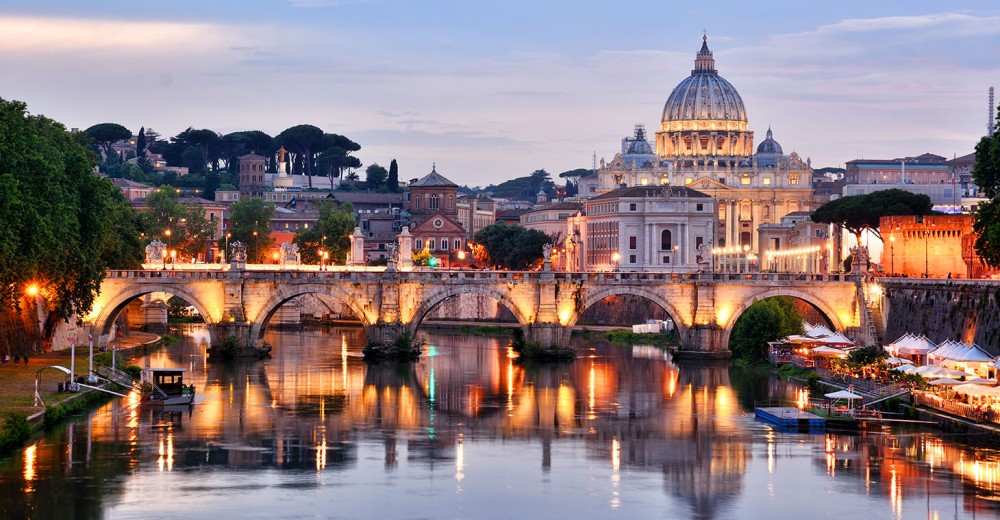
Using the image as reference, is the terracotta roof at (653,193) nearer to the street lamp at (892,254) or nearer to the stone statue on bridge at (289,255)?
the stone statue on bridge at (289,255)

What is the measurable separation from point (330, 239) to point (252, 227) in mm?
12418

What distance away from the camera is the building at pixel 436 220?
181 meters

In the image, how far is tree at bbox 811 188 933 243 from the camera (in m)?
107

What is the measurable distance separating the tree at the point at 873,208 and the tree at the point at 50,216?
4853 cm

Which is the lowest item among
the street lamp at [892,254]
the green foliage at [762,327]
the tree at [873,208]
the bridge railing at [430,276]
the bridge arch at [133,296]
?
the green foliage at [762,327]

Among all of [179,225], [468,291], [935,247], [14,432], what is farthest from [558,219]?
[14,432]

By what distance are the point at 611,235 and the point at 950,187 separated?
33318 mm

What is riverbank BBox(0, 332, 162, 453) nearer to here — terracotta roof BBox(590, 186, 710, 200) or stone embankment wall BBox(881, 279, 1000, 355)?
stone embankment wall BBox(881, 279, 1000, 355)

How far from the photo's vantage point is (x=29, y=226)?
68.9 meters

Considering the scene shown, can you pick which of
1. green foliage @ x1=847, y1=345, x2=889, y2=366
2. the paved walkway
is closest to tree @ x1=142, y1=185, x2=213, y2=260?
the paved walkway

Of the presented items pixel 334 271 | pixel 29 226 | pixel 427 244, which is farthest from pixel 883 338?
pixel 427 244

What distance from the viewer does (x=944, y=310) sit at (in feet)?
247

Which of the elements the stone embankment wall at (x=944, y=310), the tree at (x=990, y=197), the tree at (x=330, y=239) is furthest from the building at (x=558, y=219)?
the tree at (x=990, y=197)

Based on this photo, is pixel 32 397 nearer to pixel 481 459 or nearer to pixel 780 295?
pixel 481 459
